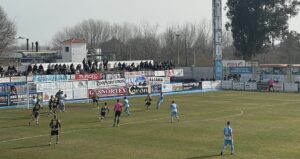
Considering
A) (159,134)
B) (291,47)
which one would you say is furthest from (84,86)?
(291,47)

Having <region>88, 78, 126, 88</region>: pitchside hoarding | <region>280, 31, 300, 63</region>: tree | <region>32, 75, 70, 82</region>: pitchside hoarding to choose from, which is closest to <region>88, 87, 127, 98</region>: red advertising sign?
<region>88, 78, 126, 88</region>: pitchside hoarding

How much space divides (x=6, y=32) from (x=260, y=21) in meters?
48.6

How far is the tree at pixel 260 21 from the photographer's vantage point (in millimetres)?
94812

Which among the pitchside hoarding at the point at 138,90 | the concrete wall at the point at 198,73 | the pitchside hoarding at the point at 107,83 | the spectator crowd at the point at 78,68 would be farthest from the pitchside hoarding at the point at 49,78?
the concrete wall at the point at 198,73

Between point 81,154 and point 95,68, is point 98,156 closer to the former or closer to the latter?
point 81,154

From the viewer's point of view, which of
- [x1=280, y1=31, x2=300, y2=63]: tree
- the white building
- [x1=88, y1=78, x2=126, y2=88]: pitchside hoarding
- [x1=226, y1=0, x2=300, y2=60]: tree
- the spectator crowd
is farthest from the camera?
[x1=280, y1=31, x2=300, y2=63]: tree

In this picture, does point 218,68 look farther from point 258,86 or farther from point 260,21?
point 260,21

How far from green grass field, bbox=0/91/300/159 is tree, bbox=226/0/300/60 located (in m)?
47.3

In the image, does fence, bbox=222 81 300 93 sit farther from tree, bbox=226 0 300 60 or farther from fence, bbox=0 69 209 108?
tree, bbox=226 0 300 60

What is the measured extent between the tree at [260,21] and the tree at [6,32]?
44.1 metres

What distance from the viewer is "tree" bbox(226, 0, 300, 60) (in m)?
94.8

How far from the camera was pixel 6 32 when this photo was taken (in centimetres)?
8706

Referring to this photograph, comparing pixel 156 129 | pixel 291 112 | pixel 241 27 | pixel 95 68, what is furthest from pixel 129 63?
pixel 156 129

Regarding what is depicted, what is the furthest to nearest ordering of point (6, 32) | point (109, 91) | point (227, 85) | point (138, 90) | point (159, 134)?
point (6, 32) < point (227, 85) < point (138, 90) < point (109, 91) < point (159, 134)
